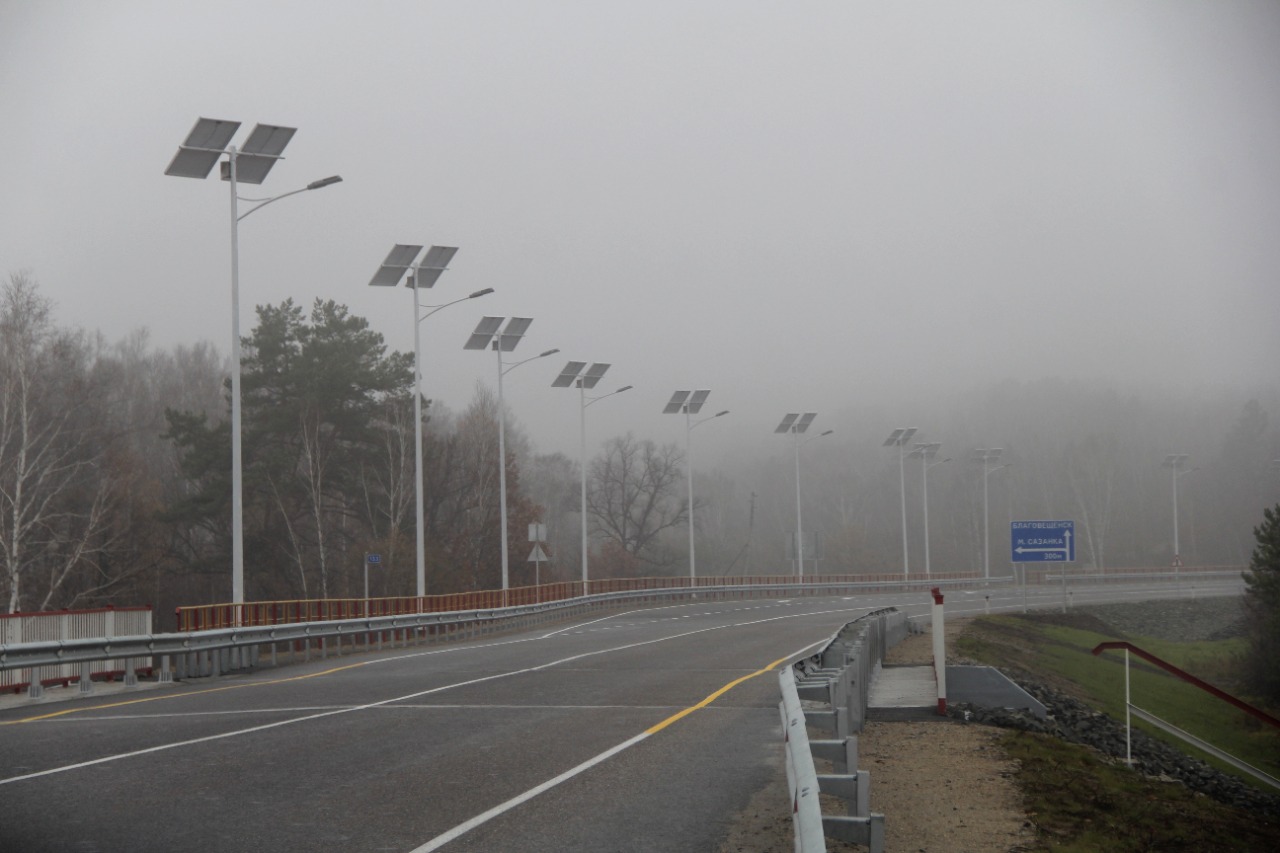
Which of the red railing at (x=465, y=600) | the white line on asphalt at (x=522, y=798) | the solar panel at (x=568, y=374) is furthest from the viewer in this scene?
A: the solar panel at (x=568, y=374)

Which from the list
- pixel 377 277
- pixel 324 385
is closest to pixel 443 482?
pixel 324 385

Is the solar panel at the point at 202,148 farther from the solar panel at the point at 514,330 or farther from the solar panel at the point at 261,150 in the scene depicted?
the solar panel at the point at 514,330

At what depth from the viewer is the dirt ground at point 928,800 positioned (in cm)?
854

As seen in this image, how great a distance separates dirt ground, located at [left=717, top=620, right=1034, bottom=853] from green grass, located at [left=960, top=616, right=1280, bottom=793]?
16.6 metres

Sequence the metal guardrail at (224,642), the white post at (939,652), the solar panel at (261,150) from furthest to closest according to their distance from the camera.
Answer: the solar panel at (261,150) < the metal guardrail at (224,642) < the white post at (939,652)

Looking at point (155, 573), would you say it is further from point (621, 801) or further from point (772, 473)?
point (772, 473)

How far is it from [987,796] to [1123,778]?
567 cm

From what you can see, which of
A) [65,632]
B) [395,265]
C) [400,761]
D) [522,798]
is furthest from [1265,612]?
[522,798]

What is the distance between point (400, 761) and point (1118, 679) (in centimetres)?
3454

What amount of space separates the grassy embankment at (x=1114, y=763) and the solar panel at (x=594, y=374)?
2117cm

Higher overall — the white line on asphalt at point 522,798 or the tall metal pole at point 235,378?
the tall metal pole at point 235,378

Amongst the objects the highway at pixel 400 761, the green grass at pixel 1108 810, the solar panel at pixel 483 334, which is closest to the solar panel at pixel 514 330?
the solar panel at pixel 483 334

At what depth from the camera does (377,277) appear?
134 feet

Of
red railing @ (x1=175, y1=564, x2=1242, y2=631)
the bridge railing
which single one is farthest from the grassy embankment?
red railing @ (x1=175, y1=564, x2=1242, y2=631)
